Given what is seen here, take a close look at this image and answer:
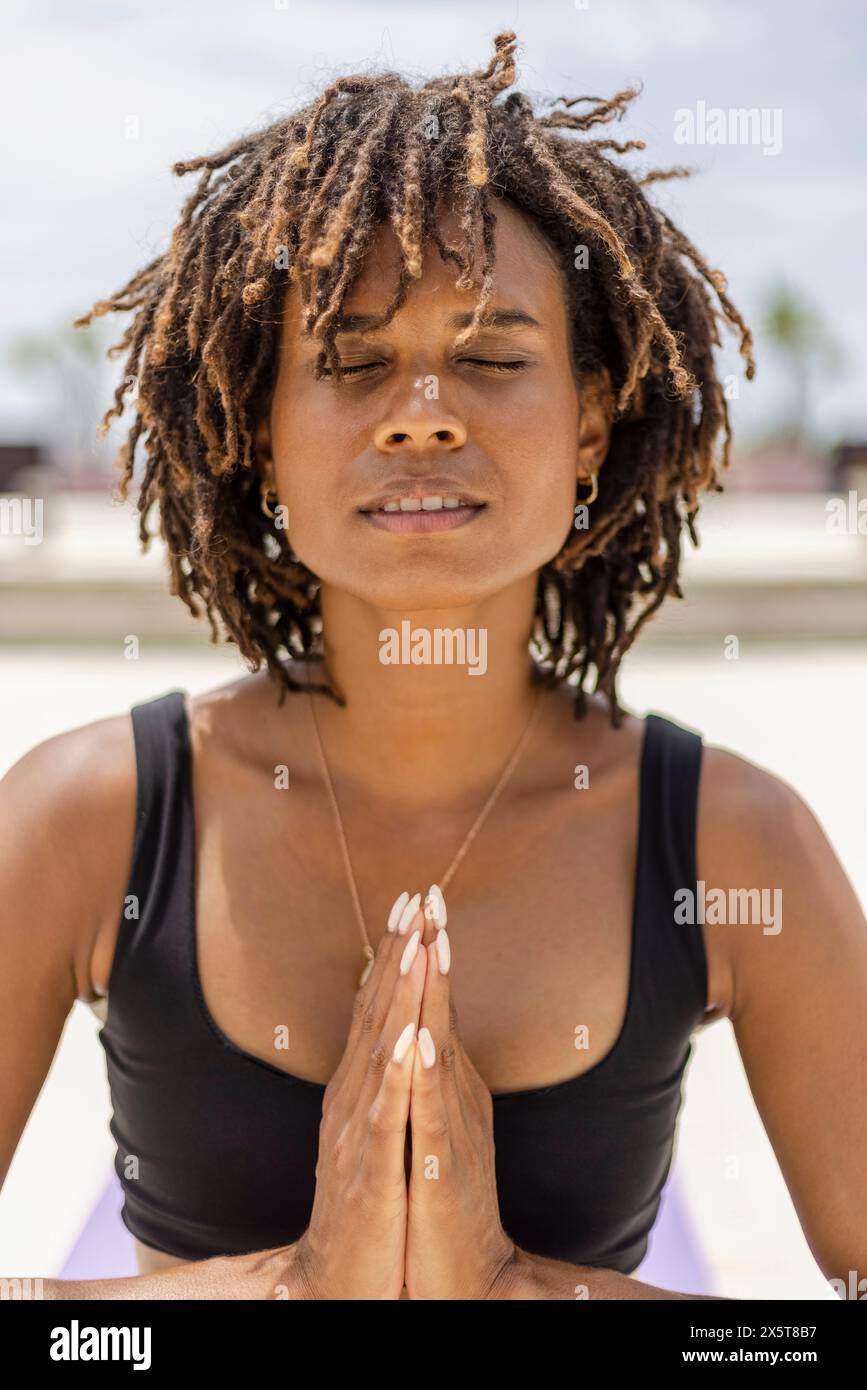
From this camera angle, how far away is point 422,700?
6.57 feet

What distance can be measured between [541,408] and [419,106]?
1.36 feet

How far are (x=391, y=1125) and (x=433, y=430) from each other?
2.59ft

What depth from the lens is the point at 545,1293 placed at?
5.65 ft

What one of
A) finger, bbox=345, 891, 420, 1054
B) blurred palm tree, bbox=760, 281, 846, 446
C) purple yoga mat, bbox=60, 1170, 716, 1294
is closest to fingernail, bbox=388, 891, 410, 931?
finger, bbox=345, 891, 420, 1054

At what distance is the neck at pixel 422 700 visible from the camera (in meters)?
1.98

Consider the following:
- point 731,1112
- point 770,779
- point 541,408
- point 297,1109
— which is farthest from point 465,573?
point 731,1112

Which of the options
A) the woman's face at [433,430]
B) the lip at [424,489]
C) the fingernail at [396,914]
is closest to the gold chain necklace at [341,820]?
the fingernail at [396,914]

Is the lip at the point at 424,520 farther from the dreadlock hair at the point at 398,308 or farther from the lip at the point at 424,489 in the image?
the dreadlock hair at the point at 398,308

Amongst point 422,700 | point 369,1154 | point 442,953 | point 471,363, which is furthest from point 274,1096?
point 471,363

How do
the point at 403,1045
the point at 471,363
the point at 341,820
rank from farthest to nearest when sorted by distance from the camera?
1. the point at 341,820
2. the point at 471,363
3. the point at 403,1045

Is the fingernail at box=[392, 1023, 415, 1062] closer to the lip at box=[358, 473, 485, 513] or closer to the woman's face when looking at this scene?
the woman's face

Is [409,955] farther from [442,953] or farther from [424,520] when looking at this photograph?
[424,520]

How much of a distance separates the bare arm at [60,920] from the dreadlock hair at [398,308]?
338mm
